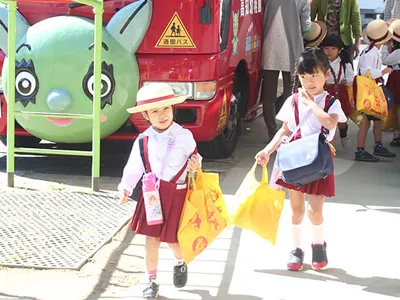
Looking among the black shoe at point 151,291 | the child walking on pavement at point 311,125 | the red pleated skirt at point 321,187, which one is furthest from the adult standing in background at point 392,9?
the black shoe at point 151,291

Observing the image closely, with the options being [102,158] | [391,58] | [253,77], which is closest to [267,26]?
[253,77]

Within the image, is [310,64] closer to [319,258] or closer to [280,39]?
[319,258]

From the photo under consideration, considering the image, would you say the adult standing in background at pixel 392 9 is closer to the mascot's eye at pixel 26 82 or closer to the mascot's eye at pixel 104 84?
the mascot's eye at pixel 104 84

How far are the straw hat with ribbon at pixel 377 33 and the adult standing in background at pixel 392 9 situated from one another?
176cm

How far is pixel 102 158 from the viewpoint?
802cm

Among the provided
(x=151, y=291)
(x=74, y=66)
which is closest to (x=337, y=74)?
(x=74, y=66)

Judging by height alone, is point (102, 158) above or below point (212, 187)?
below

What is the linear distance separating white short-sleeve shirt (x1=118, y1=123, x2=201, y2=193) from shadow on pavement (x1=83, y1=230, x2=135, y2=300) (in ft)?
1.99

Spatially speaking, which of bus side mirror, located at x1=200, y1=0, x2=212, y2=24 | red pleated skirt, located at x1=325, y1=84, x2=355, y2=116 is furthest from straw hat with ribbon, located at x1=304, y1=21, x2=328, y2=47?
bus side mirror, located at x1=200, y1=0, x2=212, y2=24

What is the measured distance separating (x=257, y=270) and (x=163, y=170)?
1.03 meters

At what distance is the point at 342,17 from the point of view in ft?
29.7

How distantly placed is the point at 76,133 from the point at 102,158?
1225mm

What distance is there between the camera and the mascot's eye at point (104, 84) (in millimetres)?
6578

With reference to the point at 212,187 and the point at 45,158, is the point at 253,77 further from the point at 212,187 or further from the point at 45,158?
the point at 212,187
